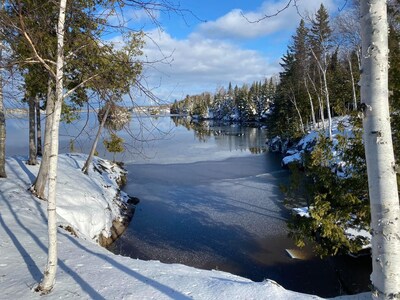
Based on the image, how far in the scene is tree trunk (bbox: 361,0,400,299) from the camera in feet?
8.33

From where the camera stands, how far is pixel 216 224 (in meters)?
15.8

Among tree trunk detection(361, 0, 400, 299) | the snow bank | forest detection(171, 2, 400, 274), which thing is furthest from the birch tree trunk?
the snow bank

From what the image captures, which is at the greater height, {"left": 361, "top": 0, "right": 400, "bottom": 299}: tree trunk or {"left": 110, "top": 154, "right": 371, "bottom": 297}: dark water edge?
{"left": 361, "top": 0, "right": 400, "bottom": 299}: tree trunk

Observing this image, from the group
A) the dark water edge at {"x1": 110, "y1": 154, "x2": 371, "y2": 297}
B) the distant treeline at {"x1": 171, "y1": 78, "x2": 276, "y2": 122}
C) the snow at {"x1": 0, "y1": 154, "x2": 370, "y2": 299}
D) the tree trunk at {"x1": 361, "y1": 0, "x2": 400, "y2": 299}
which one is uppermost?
the distant treeline at {"x1": 171, "y1": 78, "x2": 276, "y2": 122}

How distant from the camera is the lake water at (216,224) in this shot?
408 inches

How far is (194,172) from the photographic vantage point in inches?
1131

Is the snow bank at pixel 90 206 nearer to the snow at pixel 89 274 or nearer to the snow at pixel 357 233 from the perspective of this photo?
the snow at pixel 89 274

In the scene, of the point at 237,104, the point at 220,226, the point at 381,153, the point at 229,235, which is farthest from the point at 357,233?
the point at 237,104

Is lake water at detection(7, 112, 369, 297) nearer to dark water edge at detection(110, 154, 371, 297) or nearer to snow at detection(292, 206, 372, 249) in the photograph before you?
dark water edge at detection(110, 154, 371, 297)

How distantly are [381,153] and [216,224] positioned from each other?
13.7m

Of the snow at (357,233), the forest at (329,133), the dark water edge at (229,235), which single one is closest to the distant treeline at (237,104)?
the forest at (329,133)

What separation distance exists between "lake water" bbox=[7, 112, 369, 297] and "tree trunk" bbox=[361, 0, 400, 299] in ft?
7.78

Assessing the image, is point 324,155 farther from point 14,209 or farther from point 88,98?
point 14,209

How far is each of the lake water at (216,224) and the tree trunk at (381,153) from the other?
237 cm
